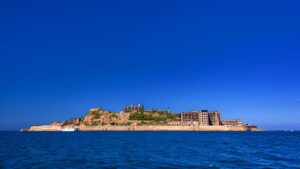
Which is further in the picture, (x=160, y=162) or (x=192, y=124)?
(x=192, y=124)

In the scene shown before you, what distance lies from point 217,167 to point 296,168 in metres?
7.88

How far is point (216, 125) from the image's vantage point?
198625 millimetres

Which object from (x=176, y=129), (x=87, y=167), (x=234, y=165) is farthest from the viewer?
(x=176, y=129)

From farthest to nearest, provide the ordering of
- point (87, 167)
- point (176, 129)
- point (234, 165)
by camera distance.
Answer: point (176, 129) → point (234, 165) → point (87, 167)

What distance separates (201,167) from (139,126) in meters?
172

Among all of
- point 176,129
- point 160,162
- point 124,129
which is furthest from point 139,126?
point 160,162

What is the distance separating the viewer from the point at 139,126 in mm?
199625

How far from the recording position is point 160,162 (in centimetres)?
3231

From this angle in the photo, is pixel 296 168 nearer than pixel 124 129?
Yes

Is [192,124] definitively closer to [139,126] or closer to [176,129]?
[176,129]

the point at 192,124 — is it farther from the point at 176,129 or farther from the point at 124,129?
the point at 124,129

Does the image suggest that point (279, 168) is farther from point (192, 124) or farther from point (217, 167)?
point (192, 124)

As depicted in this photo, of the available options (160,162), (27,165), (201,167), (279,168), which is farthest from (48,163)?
(279,168)

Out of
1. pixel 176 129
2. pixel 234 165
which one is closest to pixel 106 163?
pixel 234 165
